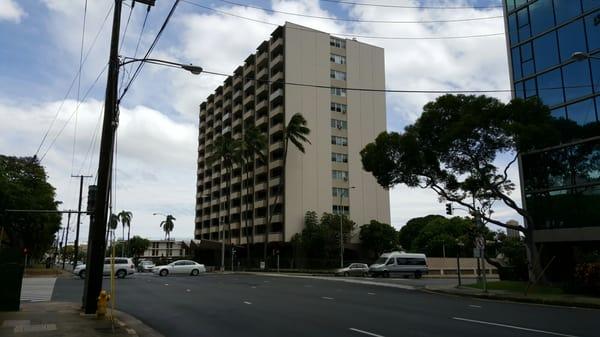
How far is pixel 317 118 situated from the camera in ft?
224

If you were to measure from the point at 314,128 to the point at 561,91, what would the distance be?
4177cm

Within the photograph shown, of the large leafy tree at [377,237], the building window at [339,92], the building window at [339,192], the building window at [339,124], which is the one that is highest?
the building window at [339,92]

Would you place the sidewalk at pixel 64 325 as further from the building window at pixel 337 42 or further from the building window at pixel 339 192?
the building window at pixel 337 42

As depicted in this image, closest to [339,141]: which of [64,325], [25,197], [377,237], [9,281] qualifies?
[377,237]

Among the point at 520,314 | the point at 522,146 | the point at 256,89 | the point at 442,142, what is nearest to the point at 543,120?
the point at 522,146

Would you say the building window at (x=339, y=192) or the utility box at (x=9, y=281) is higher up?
the building window at (x=339, y=192)

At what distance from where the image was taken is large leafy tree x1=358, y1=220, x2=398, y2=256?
63969mm

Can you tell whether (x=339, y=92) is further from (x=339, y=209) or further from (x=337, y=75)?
(x=339, y=209)

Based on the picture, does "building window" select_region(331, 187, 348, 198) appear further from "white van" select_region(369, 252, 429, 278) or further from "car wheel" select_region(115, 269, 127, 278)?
"car wheel" select_region(115, 269, 127, 278)

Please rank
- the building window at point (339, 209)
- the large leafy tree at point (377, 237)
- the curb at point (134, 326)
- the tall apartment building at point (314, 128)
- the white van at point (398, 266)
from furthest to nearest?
the building window at point (339, 209)
the tall apartment building at point (314, 128)
the large leafy tree at point (377, 237)
the white van at point (398, 266)
the curb at point (134, 326)

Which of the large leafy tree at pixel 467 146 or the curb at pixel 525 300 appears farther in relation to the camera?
the large leafy tree at pixel 467 146

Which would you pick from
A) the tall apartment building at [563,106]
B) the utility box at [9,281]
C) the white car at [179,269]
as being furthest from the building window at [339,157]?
the utility box at [9,281]

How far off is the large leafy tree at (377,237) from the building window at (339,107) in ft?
52.1

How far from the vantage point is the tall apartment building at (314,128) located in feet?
216
